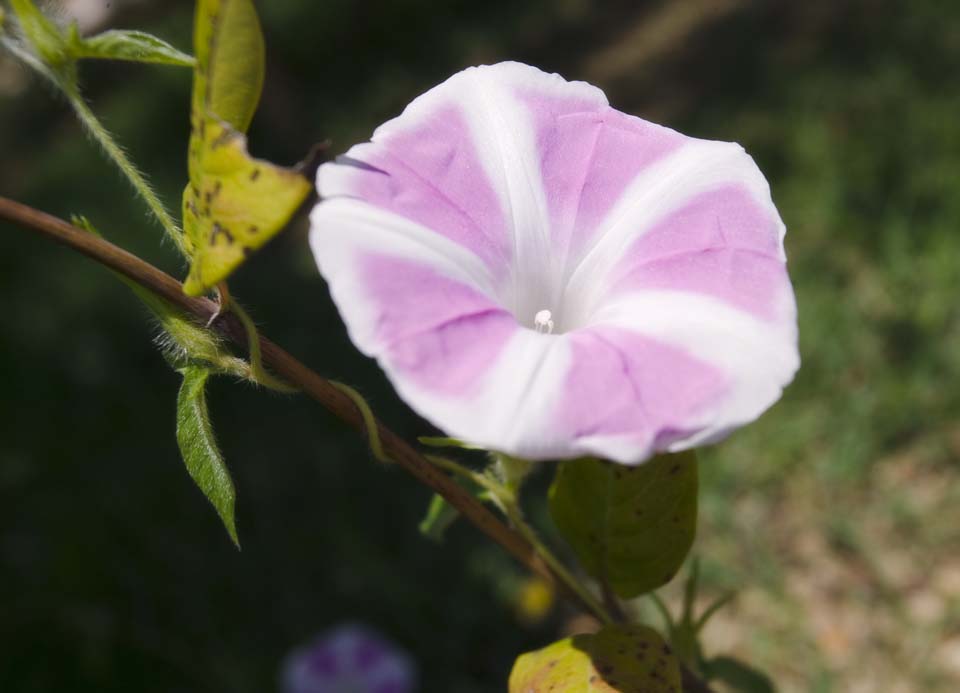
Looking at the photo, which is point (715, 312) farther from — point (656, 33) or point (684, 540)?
point (656, 33)

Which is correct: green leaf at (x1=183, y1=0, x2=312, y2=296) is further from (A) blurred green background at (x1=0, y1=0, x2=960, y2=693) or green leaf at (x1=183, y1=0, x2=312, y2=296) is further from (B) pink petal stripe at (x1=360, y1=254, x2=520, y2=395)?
(A) blurred green background at (x1=0, y1=0, x2=960, y2=693)

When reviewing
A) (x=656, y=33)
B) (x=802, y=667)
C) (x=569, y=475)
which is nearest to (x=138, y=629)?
(x=802, y=667)

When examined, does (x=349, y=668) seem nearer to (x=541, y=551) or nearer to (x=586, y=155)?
(x=541, y=551)

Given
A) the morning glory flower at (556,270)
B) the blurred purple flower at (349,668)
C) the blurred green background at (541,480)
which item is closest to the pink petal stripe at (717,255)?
the morning glory flower at (556,270)

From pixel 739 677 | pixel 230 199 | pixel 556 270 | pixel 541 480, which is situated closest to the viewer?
pixel 230 199

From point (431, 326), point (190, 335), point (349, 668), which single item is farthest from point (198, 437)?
point (349, 668)

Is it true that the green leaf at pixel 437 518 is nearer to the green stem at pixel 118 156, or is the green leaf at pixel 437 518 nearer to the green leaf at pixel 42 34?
the green stem at pixel 118 156
